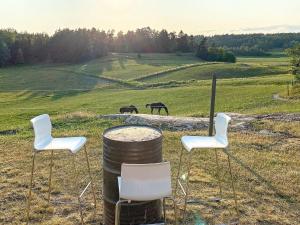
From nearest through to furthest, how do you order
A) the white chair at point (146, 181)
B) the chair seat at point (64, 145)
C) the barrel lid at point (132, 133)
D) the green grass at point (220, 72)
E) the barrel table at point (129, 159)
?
the white chair at point (146, 181), the barrel table at point (129, 159), the barrel lid at point (132, 133), the chair seat at point (64, 145), the green grass at point (220, 72)

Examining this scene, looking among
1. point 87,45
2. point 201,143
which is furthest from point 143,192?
point 87,45

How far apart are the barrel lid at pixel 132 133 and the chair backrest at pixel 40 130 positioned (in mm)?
922

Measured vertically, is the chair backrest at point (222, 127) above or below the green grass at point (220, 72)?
above

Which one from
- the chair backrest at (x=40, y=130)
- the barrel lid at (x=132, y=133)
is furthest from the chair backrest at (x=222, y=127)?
the chair backrest at (x=40, y=130)

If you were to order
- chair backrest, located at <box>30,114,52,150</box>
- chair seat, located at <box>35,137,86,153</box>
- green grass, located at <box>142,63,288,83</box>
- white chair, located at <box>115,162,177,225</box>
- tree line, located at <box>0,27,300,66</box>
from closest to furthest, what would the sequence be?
white chair, located at <box>115,162,177,225</box> → chair seat, located at <box>35,137,86,153</box> → chair backrest, located at <box>30,114,52,150</box> → green grass, located at <box>142,63,288,83</box> → tree line, located at <box>0,27,300,66</box>

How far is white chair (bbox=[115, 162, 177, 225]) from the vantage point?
11.0 ft

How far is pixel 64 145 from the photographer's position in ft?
15.8

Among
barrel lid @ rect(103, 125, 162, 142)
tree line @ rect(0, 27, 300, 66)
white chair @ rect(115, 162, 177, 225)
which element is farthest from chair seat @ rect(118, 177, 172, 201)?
tree line @ rect(0, 27, 300, 66)

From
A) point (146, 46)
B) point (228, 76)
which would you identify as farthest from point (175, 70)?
point (146, 46)

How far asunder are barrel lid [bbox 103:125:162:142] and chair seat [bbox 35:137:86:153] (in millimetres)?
443

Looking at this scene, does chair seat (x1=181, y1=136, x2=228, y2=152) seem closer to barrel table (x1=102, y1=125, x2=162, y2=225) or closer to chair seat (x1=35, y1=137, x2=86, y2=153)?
barrel table (x1=102, y1=125, x2=162, y2=225)

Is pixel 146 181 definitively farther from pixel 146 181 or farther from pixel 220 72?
pixel 220 72

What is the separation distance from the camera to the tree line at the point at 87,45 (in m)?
73.2

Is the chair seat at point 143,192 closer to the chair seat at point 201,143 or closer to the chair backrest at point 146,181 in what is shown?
the chair backrest at point 146,181
